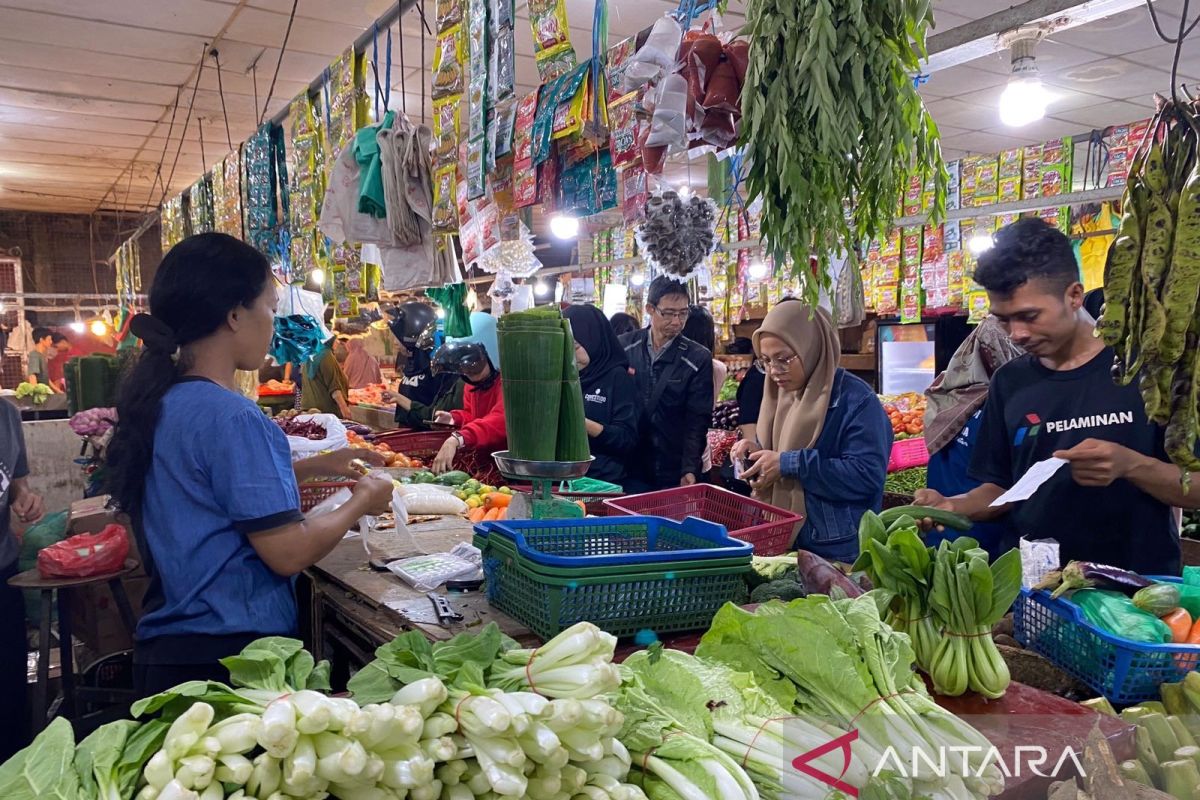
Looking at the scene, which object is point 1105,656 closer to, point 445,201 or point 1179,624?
point 1179,624

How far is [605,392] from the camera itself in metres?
4.41

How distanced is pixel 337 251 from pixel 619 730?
13.6 feet

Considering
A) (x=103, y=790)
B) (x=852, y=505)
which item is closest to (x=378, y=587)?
(x=103, y=790)

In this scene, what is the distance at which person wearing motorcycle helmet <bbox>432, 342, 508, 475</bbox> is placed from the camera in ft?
14.6

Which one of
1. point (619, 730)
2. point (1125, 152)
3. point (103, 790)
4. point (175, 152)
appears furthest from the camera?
point (175, 152)

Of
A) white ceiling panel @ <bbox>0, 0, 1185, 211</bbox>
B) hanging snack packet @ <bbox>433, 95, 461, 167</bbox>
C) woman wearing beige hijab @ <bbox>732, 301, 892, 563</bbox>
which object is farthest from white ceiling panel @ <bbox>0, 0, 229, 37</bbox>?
woman wearing beige hijab @ <bbox>732, 301, 892, 563</bbox>

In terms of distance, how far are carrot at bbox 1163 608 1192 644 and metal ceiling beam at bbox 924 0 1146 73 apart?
3.40m

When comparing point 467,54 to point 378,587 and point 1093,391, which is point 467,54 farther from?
point 1093,391

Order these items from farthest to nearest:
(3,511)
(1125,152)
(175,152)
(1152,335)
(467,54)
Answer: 1. (175,152)
2. (1125,152)
3. (467,54)
4. (3,511)
5. (1152,335)

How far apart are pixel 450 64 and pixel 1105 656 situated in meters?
3.24

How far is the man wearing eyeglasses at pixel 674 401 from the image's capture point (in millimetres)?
4648

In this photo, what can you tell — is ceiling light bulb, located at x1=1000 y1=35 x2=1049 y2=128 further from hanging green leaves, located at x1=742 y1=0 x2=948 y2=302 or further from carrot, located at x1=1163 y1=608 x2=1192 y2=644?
carrot, located at x1=1163 y1=608 x2=1192 y2=644

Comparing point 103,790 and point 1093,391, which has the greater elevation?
point 1093,391

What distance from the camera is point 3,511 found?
3221 millimetres
